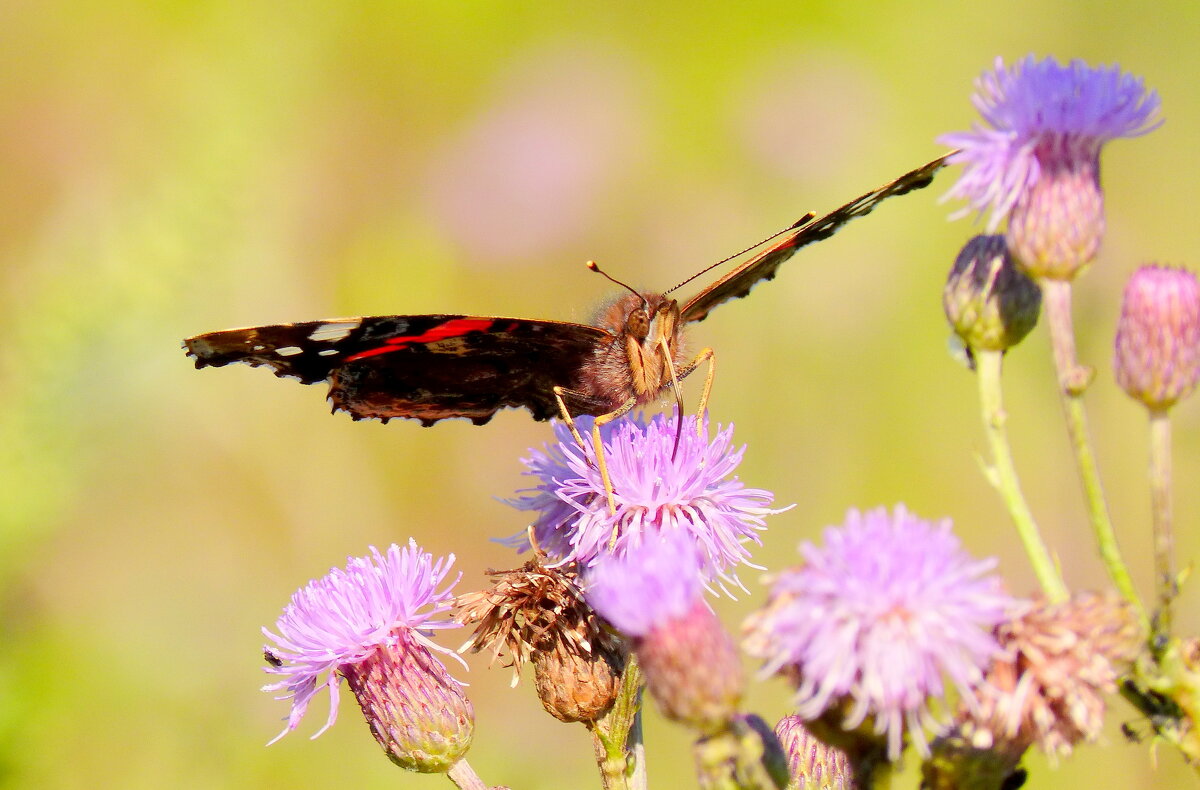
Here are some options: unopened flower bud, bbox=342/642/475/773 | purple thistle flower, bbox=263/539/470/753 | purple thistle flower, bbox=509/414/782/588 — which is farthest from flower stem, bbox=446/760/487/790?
purple thistle flower, bbox=509/414/782/588

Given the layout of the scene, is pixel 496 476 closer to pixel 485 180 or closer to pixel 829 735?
pixel 485 180

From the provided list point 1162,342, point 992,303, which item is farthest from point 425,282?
point 1162,342

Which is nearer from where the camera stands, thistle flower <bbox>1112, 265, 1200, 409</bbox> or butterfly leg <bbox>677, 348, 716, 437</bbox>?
thistle flower <bbox>1112, 265, 1200, 409</bbox>

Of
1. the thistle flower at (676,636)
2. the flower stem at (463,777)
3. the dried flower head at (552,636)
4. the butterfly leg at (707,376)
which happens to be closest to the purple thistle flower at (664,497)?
the butterfly leg at (707,376)

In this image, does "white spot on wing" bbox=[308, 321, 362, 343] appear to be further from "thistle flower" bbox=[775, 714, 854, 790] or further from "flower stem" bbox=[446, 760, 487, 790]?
"thistle flower" bbox=[775, 714, 854, 790]

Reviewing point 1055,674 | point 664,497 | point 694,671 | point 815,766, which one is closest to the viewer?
point 1055,674

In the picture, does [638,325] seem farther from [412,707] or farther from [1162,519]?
[1162,519]
